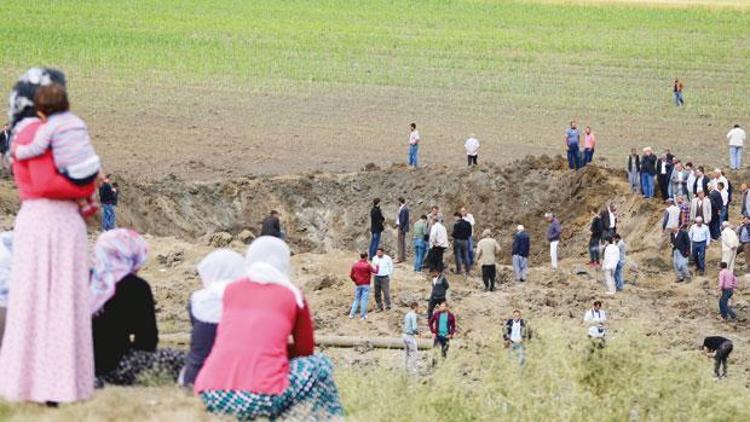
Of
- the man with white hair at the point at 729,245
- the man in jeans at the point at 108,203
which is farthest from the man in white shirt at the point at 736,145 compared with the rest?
the man in jeans at the point at 108,203

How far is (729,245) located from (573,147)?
9.67 m

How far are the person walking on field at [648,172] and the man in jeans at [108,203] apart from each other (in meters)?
11.6

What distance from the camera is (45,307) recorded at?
11.2 meters

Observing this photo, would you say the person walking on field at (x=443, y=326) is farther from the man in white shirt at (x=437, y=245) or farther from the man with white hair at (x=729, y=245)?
the man with white hair at (x=729, y=245)

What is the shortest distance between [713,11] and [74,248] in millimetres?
69621

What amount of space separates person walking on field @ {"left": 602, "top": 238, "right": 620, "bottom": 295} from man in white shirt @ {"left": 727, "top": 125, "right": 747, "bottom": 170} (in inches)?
435

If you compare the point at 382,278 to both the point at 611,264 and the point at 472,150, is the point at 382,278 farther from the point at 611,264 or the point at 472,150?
the point at 472,150

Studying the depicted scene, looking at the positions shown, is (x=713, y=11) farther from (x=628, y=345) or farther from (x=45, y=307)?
(x=45, y=307)

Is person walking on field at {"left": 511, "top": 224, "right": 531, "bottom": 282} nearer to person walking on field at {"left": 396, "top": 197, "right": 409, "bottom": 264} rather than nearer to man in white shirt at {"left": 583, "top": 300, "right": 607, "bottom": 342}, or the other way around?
person walking on field at {"left": 396, "top": 197, "right": 409, "bottom": 264}

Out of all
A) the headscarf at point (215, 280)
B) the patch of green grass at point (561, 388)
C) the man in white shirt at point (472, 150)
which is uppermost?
the man in white shirt at point (472, 150)

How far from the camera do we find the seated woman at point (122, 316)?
1201 centimetres

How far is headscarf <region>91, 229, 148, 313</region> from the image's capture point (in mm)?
11906

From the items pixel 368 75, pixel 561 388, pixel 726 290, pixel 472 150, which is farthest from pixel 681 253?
pixel 368 75

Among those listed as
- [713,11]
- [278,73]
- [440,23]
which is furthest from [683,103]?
[713,11]
